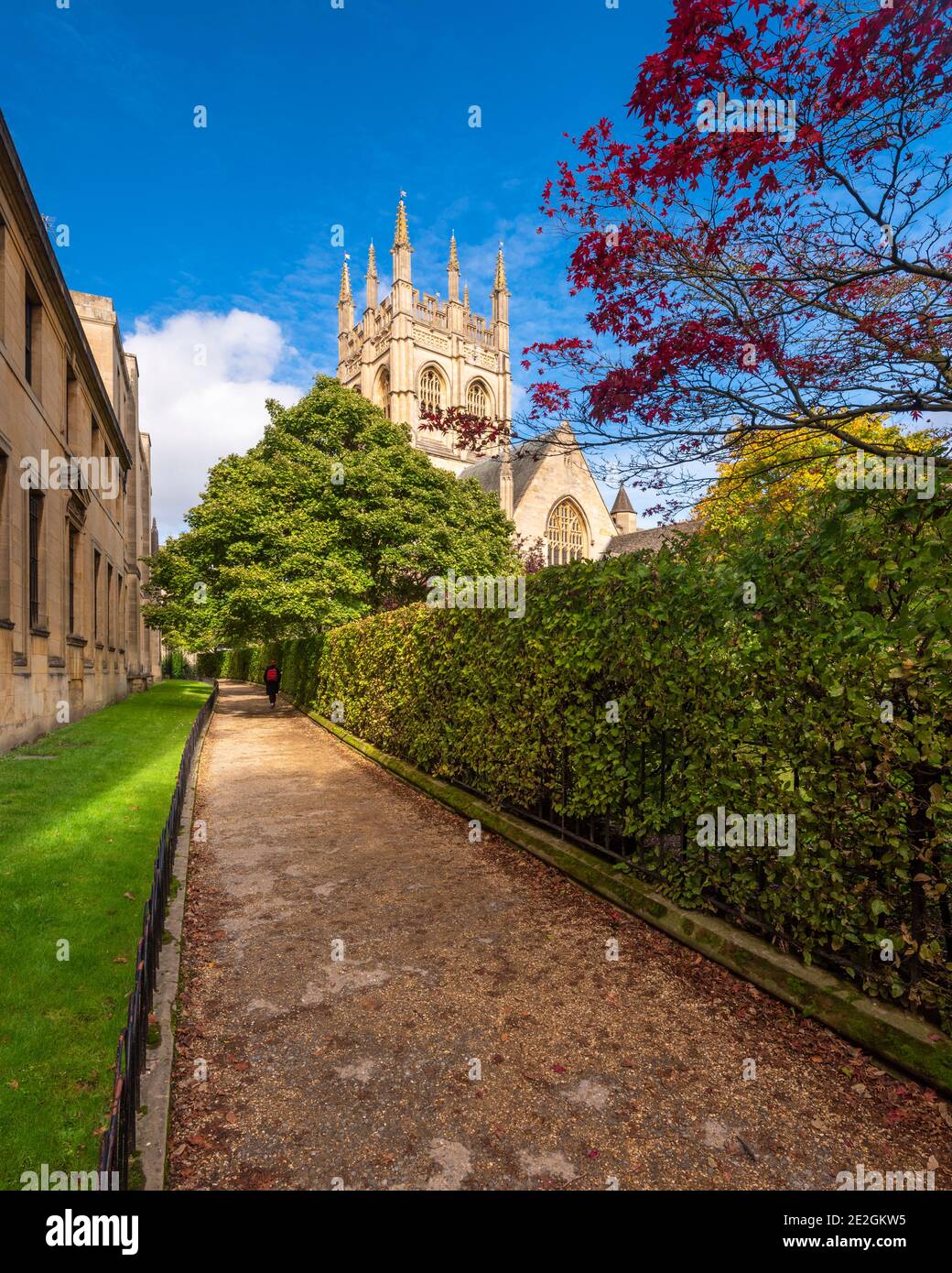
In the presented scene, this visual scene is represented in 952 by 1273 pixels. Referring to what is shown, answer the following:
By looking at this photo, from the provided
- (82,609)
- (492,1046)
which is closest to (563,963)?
(492,1046)

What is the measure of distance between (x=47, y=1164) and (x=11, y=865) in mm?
3814

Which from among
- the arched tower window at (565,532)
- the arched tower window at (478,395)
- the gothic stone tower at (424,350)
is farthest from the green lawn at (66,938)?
the arched tower window at (478,395)

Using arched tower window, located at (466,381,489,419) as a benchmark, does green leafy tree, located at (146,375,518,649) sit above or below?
below

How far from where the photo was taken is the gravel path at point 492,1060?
8.93ft

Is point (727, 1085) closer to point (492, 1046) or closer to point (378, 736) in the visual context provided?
point (492, 1046)

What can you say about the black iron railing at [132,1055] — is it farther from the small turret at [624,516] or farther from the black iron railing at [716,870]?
the small turret at [624,516]

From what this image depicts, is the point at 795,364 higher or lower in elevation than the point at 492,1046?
higher

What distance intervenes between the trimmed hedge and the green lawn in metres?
3.78

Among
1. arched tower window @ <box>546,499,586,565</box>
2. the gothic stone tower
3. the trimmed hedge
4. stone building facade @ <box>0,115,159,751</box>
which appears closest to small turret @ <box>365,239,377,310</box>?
the gothic stone tower

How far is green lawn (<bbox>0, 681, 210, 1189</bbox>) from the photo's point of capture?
283 cm

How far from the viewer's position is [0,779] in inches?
339

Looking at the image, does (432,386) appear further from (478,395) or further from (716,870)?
(716,870)

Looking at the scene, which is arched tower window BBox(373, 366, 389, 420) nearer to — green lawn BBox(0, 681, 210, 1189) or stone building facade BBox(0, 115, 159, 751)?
stone building facade BBox(0, 115, 159, 751)

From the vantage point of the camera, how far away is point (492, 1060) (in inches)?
134
